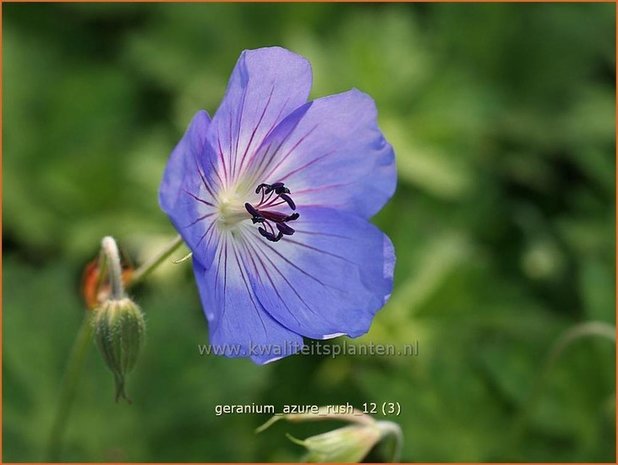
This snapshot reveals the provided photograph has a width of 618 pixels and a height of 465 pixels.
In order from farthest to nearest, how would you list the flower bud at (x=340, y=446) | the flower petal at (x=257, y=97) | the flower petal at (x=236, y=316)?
the flower bud at (x=340, y=446) < the flower petal at (x=257, y=97) < the flower petal at (x=236, y=316)

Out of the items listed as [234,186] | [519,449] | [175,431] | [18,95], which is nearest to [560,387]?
[519,449]

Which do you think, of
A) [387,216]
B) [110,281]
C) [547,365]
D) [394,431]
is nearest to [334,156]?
[110,281]

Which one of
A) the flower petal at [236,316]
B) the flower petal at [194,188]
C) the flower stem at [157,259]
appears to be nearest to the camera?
the flower petal at [194,188]

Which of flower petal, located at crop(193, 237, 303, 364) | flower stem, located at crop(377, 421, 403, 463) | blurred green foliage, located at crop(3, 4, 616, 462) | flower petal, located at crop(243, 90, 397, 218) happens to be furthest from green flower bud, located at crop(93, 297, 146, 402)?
blurred green foliage, located at crop(3, 4, 616, 462)

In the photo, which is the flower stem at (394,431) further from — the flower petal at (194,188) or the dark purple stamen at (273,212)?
the flower petal at (194,188)

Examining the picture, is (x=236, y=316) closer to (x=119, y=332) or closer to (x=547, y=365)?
(x=119, y=332)

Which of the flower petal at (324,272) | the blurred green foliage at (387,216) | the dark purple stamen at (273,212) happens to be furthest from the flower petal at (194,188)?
the blurred green foliage at (387,216)

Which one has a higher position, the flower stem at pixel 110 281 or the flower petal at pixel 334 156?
the flower petal at pixel 334 156
